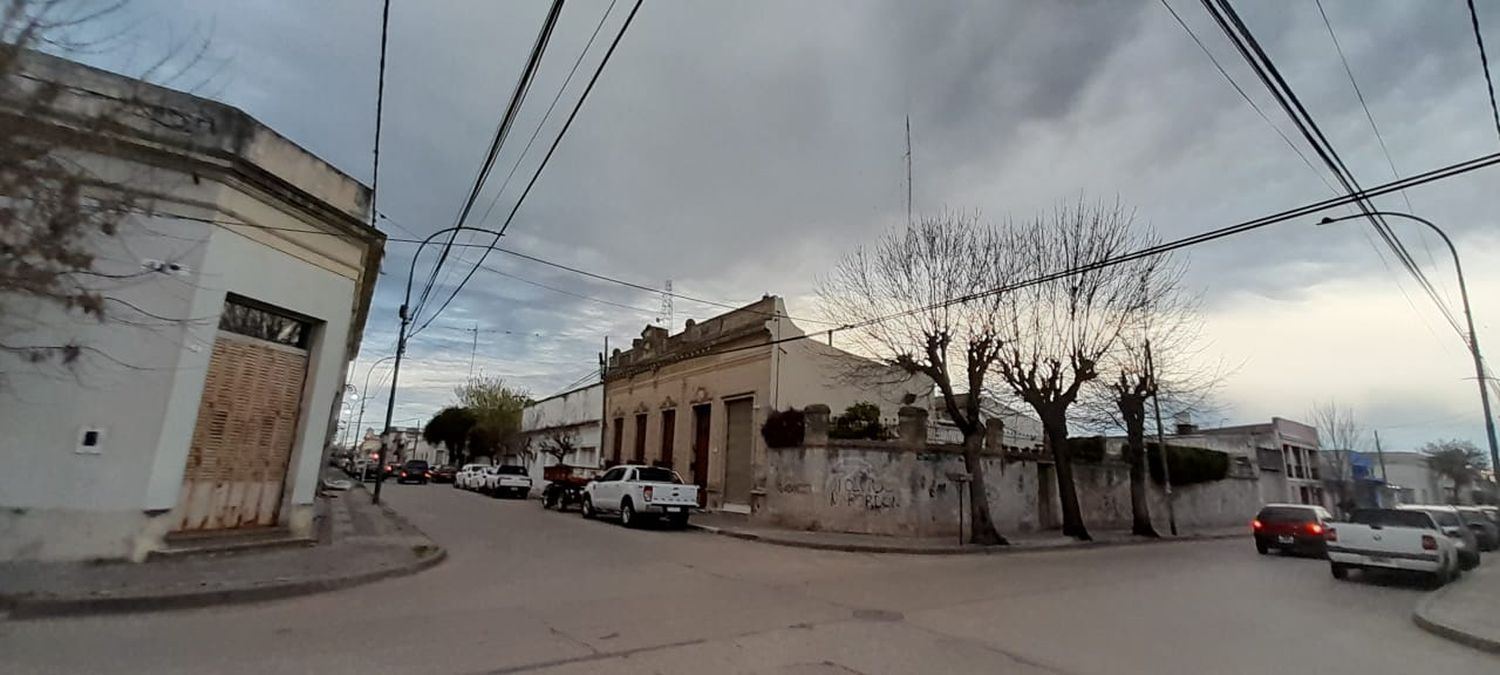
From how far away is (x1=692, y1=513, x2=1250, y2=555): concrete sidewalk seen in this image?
17812mm

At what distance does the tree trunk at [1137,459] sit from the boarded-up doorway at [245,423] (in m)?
24.9

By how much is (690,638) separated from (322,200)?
394 inches

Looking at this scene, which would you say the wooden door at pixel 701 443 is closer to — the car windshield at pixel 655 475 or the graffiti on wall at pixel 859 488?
the car windshield at pixel 655 475

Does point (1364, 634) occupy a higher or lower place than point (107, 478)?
lower

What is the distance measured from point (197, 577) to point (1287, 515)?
25.6 metres

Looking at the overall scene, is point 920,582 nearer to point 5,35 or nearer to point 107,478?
point 107,478

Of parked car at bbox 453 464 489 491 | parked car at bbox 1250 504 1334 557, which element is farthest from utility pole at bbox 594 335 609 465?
parked car at bbox 1250 504 1334 557

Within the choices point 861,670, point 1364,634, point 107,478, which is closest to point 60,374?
point 107,478

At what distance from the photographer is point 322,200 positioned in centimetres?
1227

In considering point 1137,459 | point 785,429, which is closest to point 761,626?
point 785,429

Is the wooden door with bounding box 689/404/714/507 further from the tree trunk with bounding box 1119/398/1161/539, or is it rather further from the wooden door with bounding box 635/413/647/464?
the tree trunk with bounding box 1119/398/1161/539

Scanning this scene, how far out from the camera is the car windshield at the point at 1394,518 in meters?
14.4

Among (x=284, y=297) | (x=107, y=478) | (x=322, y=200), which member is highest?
(x=322, y=200)

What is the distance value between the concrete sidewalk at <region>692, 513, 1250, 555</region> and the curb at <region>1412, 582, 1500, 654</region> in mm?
8915
